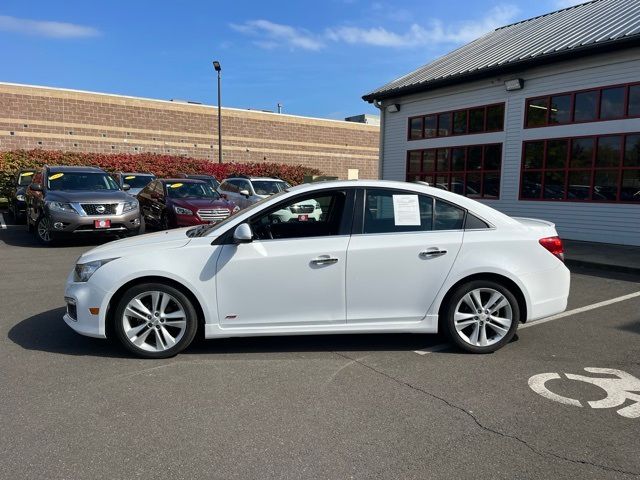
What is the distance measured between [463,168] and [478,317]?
11646 mm

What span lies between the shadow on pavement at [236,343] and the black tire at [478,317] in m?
0.17

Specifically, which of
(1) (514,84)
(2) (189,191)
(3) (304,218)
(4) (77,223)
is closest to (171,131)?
(2) (189,191)

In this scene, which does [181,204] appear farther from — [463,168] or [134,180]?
[463,168]

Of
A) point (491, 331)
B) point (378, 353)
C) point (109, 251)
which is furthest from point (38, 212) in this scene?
point (491, 331)

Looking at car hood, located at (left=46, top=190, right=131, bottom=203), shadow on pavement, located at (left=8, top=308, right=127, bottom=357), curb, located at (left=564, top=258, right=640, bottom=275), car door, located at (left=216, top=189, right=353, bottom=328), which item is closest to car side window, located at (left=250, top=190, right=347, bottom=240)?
car door, located at (left=216, top=189, right=353, bottom=328)

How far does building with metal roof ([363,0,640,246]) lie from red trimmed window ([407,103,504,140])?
31 mm

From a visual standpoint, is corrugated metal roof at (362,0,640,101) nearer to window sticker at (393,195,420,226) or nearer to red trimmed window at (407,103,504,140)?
red trimmed window at (407,103,504,140)

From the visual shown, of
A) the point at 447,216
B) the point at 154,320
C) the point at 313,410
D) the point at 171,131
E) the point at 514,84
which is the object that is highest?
the point at 171,131

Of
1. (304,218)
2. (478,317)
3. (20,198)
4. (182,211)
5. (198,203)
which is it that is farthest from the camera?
(20,198)

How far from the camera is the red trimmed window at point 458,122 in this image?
14.3 m

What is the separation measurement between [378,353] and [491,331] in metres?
1.06

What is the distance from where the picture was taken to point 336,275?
4.34 m

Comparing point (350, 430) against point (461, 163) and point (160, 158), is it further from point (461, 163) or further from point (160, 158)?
point (160, 158)

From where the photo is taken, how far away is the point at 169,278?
4238 mm
